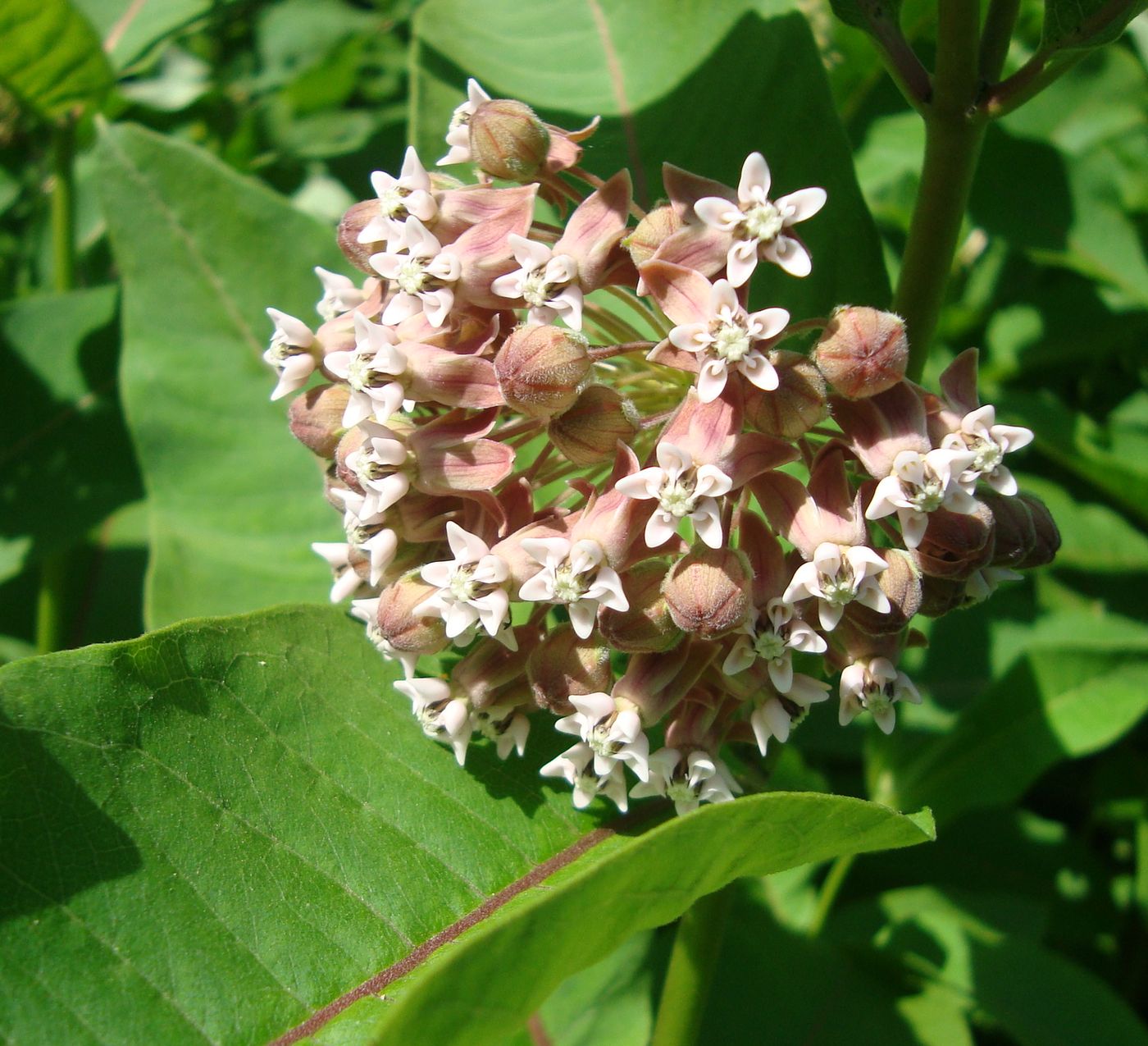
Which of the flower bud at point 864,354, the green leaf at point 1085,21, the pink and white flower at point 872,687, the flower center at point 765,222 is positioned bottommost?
the pink and white flower at point 872,687

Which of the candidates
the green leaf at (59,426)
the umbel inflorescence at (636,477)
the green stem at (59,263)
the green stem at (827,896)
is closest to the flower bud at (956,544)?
the umbel inflorescence at (636,477)

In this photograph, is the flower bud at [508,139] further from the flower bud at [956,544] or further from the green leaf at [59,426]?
the green leaf at [59,426]

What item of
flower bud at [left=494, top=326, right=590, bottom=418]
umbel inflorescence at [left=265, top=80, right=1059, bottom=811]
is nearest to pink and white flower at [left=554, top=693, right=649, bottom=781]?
umbel inflorescence at [left=265, top=80, right=1059, bottom=811]

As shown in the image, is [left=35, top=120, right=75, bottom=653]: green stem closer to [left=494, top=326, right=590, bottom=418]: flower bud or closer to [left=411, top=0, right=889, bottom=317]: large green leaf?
[left=411, top=0, right=889, bottom=317]: large green leaf

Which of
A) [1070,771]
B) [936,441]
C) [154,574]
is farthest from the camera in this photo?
[1070,771]

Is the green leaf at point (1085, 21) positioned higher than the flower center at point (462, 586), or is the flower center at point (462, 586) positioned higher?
the green leaf at point (1085, 21)

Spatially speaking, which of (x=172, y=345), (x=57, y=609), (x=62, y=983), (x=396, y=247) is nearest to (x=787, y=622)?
(x=396, y=247)

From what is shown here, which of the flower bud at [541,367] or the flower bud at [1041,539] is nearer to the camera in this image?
the flower bud at [541,367]

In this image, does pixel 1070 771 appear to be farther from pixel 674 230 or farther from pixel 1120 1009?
pixel 674 230
